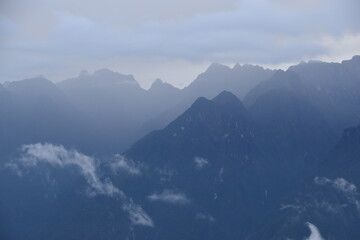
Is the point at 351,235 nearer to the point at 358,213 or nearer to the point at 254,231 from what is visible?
the point at 358,213

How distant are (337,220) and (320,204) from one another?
A: 720 cm

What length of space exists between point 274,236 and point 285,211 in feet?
43.6

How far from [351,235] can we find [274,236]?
72.2ft

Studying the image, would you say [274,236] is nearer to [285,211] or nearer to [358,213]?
[285,211]

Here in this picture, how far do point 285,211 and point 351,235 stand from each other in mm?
19586

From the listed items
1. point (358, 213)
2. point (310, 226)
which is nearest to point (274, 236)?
point (310, 226)

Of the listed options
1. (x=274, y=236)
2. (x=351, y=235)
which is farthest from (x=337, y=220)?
(x=274, y=236)

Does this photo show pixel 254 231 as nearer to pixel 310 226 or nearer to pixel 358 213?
pixel 310 226

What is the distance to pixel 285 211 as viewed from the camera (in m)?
199

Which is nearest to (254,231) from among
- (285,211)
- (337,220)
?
(285,211)

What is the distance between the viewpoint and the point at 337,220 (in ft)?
639

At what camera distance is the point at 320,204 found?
654ft

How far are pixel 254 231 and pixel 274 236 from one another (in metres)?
12.1

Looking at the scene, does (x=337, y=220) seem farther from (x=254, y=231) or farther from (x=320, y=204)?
(x=254, y=231)
